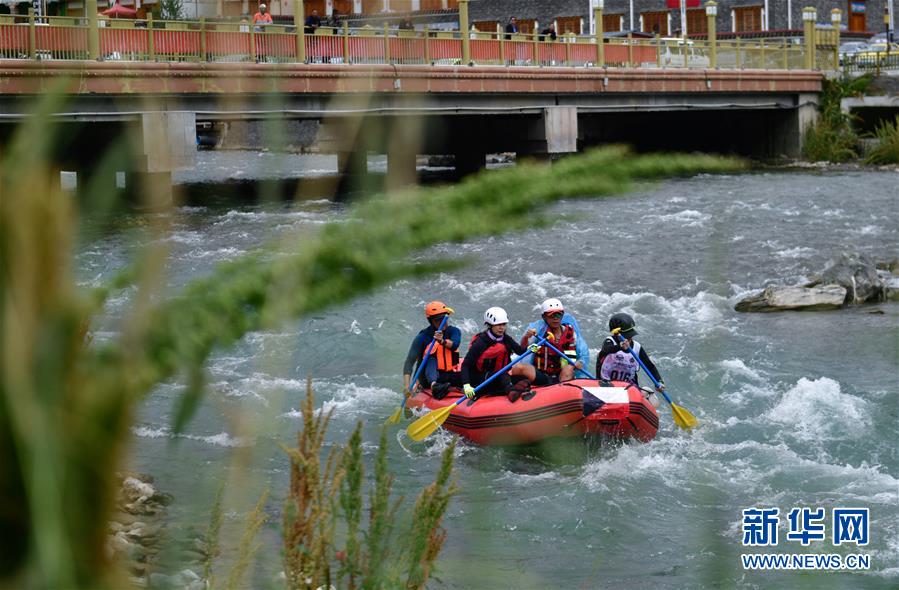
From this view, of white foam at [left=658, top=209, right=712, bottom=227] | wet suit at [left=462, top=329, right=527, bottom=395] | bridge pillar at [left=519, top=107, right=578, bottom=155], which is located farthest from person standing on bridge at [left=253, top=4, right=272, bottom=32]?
bridge pillar at [left=519, top=107, right=578, bottom=155]

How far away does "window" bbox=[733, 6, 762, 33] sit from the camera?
6347 centimetres

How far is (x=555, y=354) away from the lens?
13938mm

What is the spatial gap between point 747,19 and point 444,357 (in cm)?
5346

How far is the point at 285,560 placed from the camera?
8.18 feet

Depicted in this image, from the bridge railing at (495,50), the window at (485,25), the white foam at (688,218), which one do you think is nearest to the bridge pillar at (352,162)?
the bridge railing at (495,50)

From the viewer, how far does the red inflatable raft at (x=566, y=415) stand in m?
12.8

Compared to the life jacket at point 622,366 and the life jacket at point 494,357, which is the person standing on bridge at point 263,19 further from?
the life jacket at point 622,366

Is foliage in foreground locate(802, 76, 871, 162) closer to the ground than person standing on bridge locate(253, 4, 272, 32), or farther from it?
closer to the ground

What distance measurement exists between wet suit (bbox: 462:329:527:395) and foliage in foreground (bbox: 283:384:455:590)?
34.7 feet

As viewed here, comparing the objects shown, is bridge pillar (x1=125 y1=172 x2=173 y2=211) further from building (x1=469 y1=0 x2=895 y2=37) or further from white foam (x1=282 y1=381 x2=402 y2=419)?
building (x1=469 y1=0 x2=895 y2=37)

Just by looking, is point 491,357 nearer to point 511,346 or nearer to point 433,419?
point 511,346

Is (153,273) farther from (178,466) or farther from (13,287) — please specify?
(178,466)

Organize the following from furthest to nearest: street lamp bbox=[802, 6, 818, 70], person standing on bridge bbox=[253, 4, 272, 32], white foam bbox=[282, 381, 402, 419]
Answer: street lamp bbox=[802, 6, 818, 70]
white foam bbox=[282, 381, 402, 419]
person standing on bridge bbox=[253, 4, 272, 32]

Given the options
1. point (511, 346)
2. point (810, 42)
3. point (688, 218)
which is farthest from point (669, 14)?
point (511, 346)
